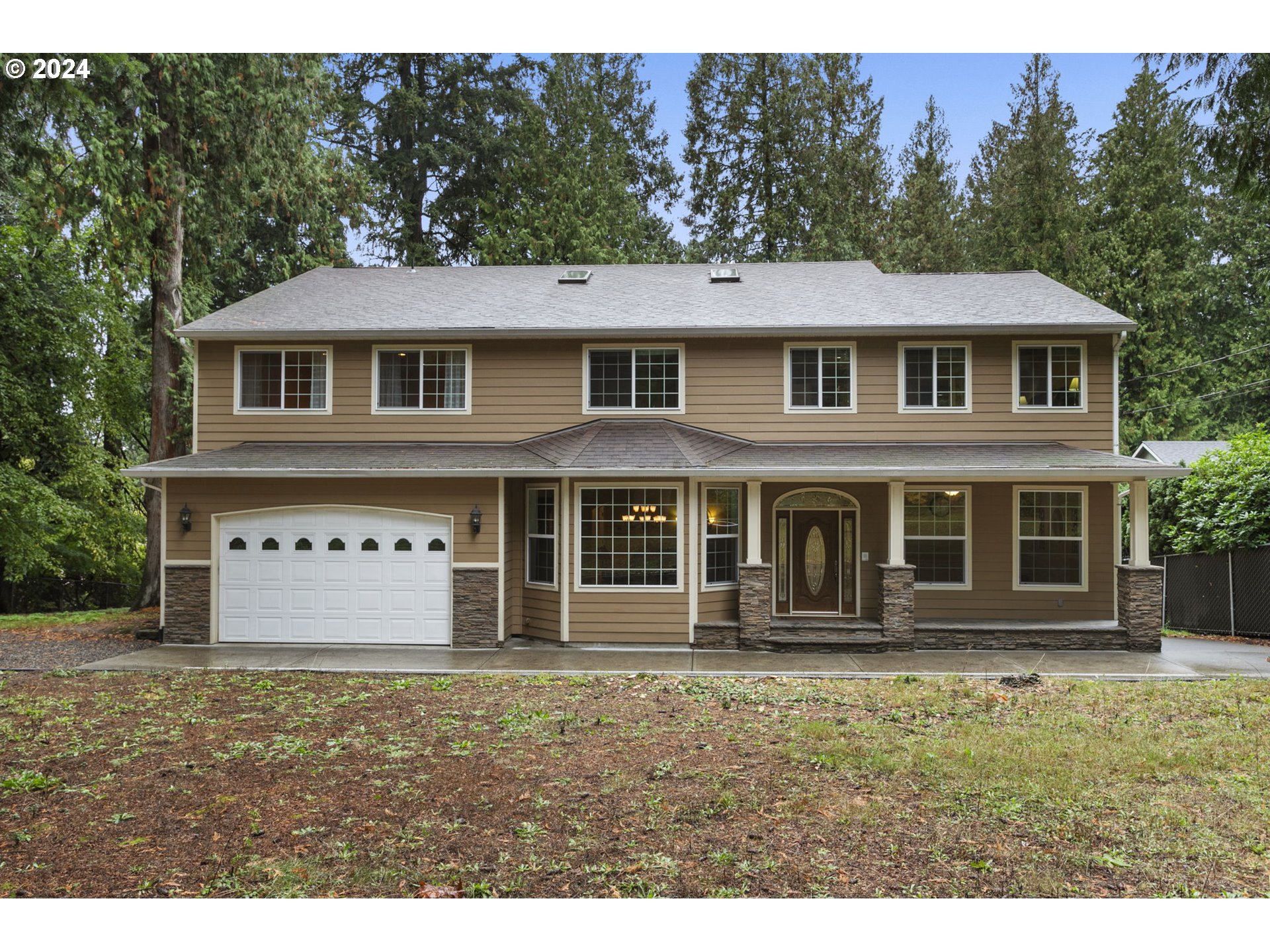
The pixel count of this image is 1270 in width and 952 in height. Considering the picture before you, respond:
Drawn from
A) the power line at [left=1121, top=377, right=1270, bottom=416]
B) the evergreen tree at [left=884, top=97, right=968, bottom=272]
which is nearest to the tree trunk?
the evergreen tree at [left=884, top=97, right=968, bottom=272]

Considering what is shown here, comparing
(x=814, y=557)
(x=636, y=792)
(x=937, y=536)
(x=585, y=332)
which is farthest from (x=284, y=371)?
(x=937, y=536)

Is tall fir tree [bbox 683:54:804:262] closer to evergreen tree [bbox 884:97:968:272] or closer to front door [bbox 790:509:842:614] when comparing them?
evergreen tree [bbox 884:97:968:272]

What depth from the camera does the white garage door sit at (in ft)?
38.7

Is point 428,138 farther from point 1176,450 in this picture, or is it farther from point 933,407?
point 1176,450

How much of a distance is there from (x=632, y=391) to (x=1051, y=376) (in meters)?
6.75

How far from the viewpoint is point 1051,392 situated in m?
12.8

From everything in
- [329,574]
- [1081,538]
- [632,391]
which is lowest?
[329,574]

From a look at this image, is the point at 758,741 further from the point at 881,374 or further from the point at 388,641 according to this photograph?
the point at 881,374

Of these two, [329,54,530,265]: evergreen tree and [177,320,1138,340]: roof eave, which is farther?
[329,54,530,265]: evergreen tree

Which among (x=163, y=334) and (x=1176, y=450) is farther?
(x=1176, y=450)

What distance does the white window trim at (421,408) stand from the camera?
1308 centimetres

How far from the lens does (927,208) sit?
90.4 ft

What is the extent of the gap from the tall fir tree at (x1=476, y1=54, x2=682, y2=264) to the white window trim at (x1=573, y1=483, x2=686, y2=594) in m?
12.2
